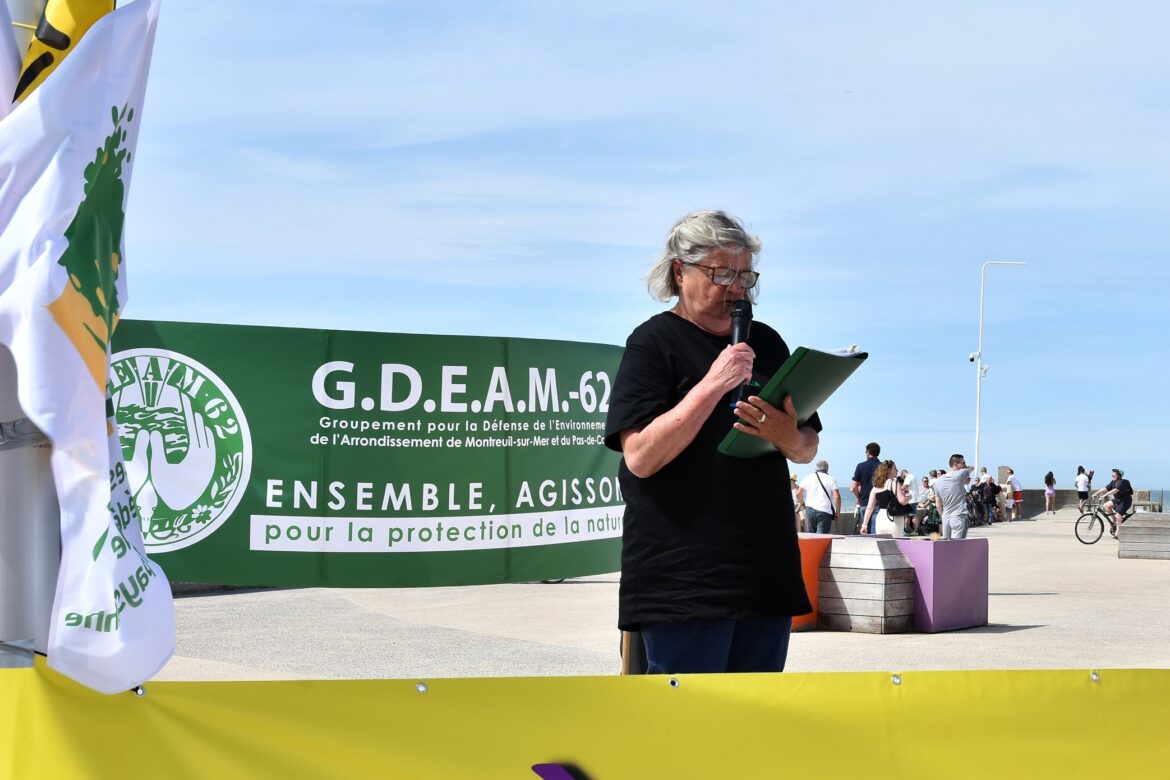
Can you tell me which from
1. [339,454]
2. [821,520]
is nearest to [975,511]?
[821,520]

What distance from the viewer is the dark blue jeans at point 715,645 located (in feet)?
9.93

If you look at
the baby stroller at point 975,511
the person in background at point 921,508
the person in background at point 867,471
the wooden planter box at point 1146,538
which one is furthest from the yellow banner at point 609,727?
the baby stroller at point 975,511

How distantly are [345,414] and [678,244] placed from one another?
750 cm

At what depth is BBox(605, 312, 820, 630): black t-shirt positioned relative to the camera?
3.03 meters

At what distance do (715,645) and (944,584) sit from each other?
881cm

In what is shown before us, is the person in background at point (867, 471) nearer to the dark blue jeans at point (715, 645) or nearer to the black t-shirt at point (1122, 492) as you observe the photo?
the black t-shirt at point (1122, 492)

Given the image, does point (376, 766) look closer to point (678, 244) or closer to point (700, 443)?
point (700, 443)

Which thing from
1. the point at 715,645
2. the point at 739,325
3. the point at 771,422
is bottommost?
the point at 715,645

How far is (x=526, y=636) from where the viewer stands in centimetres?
1096

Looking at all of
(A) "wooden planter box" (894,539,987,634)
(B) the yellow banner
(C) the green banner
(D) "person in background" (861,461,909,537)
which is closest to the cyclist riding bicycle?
(D) "person in background" (861,461,909,537)

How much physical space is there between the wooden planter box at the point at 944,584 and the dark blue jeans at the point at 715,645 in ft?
27.4

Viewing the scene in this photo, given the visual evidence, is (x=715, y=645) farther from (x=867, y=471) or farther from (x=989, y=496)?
(x=989, y=496)

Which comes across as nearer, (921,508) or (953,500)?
(953,500)

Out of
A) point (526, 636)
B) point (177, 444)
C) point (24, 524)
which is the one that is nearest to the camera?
point (24, 524)
